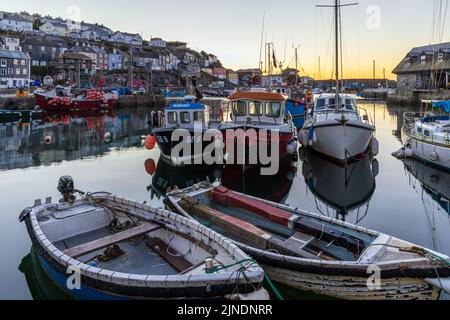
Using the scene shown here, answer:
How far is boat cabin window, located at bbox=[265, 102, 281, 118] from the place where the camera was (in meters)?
18.9

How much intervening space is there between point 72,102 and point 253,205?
Result: 45933 millimetres

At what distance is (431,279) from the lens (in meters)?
5.48

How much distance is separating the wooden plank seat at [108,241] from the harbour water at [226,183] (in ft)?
3.01

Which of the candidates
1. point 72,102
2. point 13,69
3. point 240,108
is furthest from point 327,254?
point 13,69

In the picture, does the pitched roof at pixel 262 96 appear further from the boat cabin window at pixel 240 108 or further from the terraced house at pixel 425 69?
the terraced house at pixel 425 69

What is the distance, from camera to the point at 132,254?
7.07m

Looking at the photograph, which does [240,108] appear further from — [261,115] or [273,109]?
[273,109]

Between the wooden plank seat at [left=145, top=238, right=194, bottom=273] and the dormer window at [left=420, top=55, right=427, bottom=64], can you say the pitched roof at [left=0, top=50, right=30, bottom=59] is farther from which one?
the wooden plank seat at [left=145, top=238, right=194, bottom=273]

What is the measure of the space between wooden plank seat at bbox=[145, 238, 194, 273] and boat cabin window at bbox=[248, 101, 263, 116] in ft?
40.9

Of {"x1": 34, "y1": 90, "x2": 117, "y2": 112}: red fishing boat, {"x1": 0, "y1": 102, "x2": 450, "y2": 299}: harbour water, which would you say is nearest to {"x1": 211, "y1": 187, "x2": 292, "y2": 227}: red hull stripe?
{"x1": 0, "y1": 102, "x2": 450, "y2": 299}: harbour water

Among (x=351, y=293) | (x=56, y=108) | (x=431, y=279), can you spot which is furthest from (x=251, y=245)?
(x=56, y=108)

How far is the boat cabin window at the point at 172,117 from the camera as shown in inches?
747

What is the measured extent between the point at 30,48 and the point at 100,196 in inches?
3500
